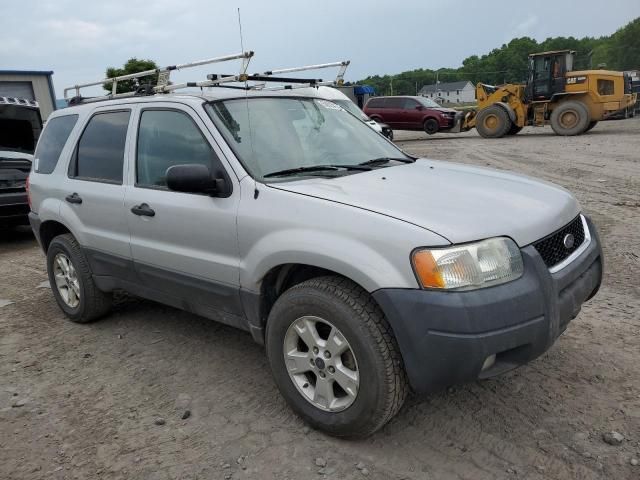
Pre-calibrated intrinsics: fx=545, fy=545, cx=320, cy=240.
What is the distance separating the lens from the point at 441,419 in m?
3.00

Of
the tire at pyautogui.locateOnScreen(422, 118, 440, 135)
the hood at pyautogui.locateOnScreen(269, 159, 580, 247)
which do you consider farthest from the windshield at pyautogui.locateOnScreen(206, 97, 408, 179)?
the tire at pyautogui.locateOnScreen(422, 118, 440, 135)

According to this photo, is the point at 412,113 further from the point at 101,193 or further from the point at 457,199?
the point at 457,199

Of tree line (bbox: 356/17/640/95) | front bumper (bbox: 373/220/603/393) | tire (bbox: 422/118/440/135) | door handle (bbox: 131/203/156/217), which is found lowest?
tire (bbox: 422/118/440/135)

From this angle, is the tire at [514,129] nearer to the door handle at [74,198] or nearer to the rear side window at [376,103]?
the rear side window at [376,103]

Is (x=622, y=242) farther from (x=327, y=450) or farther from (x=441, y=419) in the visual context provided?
(x=327, y=450)

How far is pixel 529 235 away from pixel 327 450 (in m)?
1.48

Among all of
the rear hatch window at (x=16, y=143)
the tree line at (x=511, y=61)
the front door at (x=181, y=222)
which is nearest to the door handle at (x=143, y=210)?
the front door at (x=181, y=222)

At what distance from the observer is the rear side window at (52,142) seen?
463cm

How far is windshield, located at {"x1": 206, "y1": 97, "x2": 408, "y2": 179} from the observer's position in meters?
3.28

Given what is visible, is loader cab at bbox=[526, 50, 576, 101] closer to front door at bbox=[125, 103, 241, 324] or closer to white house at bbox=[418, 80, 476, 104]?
front door at bbox=[125, 103, 241, 324]

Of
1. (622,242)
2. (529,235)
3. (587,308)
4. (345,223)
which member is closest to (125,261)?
(345,223)

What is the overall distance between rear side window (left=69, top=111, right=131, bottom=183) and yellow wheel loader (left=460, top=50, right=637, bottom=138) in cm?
1902

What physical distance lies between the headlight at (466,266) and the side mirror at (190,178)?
4.23 ft

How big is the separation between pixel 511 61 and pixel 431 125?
92325mm
